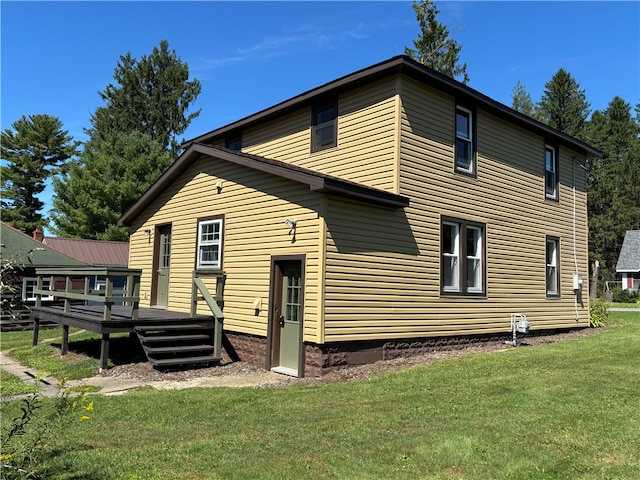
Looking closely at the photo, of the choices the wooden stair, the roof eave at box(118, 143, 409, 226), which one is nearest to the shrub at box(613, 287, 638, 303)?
the roof eave at box(118, 143, 409, 226)

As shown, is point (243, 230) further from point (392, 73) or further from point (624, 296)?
point (624, 296)

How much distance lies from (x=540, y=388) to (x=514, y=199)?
7369mm

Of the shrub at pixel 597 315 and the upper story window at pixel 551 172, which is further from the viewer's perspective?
the shrub at pixel 597 315

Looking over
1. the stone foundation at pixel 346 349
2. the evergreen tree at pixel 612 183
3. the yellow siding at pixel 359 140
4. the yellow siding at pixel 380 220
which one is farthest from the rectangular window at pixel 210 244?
the evergreen tree at pixel 612 183

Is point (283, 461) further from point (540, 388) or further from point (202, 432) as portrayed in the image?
point (540, 388)

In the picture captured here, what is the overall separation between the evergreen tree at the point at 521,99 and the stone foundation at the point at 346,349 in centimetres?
3463

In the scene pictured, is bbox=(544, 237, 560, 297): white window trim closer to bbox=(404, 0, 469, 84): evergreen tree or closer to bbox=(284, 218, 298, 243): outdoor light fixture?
bbox=(284, 218, 298, 243): outdoor light fixture

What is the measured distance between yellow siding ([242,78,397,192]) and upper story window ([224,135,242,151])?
229 centimetres

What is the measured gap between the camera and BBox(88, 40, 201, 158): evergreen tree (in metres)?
38.3

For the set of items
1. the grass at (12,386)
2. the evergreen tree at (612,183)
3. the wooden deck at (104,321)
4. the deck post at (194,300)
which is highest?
the evergreen tree at (612,183)

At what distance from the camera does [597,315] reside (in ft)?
56.4

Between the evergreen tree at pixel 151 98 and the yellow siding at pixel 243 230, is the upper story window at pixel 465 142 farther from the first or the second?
the evergreen tree at pixel 151 98

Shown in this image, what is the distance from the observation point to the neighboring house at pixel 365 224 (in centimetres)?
962

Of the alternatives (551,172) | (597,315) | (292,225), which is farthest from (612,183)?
(292,225)
